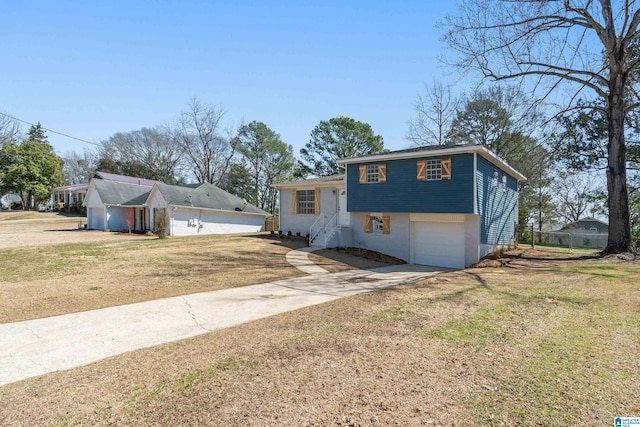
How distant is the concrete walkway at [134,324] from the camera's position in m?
4.17

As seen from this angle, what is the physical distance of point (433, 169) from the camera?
14117mm

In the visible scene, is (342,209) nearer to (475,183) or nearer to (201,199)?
(475,183)

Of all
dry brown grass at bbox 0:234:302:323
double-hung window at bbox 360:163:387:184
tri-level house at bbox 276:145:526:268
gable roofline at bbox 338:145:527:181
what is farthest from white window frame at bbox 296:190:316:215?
dry brown grass at bbox 0:234:302:323

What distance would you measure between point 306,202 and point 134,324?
14.7 metres

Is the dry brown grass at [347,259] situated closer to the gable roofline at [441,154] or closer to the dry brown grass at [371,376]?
the gable roofline at [441,154]

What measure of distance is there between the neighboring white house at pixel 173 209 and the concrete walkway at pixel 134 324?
18329 millimetres

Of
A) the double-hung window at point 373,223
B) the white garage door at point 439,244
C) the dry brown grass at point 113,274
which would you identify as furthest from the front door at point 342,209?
the dry brown grass at point 113,274

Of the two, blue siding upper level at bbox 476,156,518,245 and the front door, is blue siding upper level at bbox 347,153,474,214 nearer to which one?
blue siding upper level at bbox 476,156,518,245

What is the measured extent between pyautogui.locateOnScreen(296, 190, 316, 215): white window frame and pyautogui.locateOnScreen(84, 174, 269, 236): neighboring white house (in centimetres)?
954

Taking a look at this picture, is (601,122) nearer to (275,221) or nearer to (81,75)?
(275,221)

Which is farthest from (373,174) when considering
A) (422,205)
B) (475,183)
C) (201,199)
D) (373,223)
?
(201,199)

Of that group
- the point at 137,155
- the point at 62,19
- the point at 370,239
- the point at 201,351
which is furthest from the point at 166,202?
the point at 137,155

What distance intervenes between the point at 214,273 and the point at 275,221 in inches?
675

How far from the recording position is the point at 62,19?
13.1 meters
